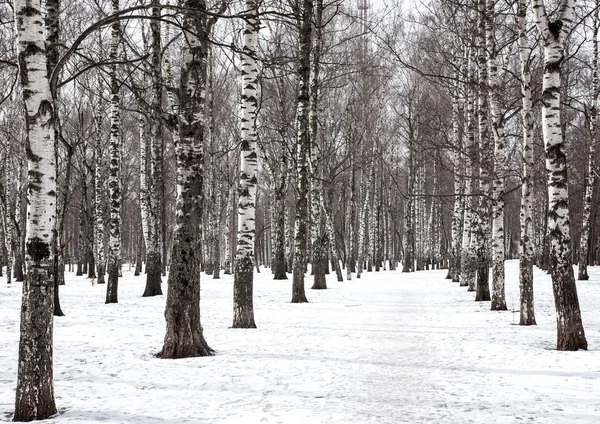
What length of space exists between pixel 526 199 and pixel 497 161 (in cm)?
213

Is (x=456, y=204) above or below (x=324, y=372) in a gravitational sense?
above

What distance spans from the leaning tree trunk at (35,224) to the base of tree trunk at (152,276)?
469 inches

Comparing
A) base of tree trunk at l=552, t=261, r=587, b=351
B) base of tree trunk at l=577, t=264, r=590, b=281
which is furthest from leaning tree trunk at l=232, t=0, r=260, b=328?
base of tree trunk at l=577, t=264, r=590, b=281

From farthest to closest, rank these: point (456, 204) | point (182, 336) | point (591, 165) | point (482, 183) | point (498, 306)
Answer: point (456, 204) < point (591, 165) < point (482, 183) < point (498, 306) < point (182, 336)

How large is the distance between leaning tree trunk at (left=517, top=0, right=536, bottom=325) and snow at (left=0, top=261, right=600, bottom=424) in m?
0.49

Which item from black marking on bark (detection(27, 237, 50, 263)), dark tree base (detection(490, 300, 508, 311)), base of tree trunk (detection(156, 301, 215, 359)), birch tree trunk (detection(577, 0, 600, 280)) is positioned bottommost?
dark tree base (detection(490, 300, 508, 311))

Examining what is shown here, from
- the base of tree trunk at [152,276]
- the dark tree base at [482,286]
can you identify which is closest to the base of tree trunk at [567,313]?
the dark tree base at [482,286]

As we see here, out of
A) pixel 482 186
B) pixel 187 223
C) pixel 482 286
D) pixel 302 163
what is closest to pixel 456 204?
pixel 482 186

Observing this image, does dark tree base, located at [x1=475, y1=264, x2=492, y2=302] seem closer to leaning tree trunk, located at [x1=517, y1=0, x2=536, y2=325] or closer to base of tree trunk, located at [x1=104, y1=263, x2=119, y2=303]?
leaning tree trunk, located at [x1=517, y1=0, x2=536, y2=325]

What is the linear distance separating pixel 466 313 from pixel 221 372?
7.92 metres

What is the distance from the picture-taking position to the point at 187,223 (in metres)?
7.50

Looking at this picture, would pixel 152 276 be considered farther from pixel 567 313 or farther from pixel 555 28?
pixel 555 28

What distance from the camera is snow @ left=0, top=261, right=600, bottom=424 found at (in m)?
4.92

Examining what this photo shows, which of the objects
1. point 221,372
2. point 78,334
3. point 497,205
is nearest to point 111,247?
point 78,334
